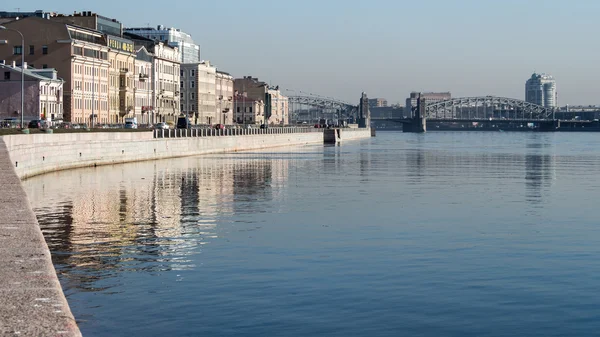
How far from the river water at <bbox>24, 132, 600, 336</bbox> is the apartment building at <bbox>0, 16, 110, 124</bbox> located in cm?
6330

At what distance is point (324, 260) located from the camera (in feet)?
82.5

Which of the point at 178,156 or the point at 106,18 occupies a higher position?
the point at 106,18

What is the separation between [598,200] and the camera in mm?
44219

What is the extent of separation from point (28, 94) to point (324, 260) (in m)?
81.6

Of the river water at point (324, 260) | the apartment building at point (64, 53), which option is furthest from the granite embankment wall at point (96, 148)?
the apartment building at point (64, 53)

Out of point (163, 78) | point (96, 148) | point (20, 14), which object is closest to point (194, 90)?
point (163, 78)

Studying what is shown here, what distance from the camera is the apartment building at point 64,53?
11131 cm

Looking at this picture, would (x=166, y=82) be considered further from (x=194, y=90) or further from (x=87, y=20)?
(x=87, y=20)

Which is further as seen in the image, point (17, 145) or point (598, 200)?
point (17, 145)

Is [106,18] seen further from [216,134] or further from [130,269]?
[130,269]

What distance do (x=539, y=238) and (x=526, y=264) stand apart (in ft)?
18.0

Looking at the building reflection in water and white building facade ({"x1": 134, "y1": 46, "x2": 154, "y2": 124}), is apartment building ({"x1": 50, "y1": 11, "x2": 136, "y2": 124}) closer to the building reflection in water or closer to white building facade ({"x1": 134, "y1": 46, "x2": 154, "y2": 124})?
white building facade ({"x1": 134, "y1": 46, "x2": 154, "y2": 124})

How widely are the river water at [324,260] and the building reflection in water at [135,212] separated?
92 millimetres

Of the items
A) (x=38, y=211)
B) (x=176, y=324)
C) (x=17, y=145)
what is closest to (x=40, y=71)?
(x=17, y=145)
